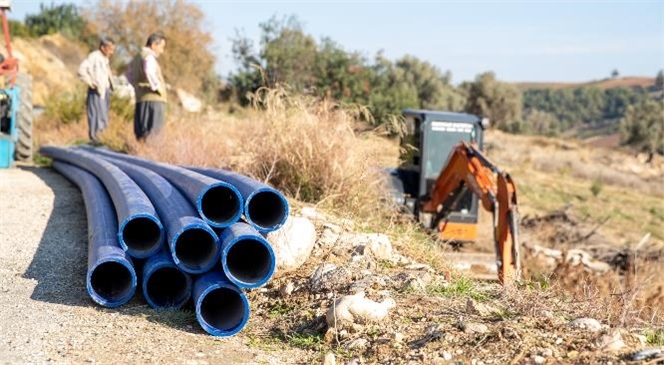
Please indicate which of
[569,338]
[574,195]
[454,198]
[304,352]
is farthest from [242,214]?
[574,195]

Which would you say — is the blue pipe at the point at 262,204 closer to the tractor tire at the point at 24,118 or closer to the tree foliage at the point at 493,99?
the tractor tire at the point at 24,118

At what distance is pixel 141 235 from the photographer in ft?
20.9

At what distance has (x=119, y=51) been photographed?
34406 mm

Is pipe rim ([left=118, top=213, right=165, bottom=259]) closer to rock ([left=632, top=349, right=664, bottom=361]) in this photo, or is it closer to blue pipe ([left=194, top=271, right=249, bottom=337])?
blue pipe ([left=194, top=271, right=249, bottom=337])

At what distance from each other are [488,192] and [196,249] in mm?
5175

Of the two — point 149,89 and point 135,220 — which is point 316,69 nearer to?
point 149,89

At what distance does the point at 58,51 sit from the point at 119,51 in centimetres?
267

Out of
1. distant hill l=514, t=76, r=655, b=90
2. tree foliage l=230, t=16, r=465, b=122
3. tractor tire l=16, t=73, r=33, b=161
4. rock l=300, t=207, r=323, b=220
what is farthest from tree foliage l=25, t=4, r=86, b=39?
distant hill l=514, t=76, r=655, b=90

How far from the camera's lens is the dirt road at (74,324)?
485cm

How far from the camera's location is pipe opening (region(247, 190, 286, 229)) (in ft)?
20.7

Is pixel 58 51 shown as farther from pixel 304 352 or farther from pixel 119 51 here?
pixel 304 352

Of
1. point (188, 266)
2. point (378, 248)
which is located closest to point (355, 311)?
point (188, 266)

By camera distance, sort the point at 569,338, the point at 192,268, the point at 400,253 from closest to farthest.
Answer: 1. the point at 569,338
2. the point at 192,268
3. the point at 400,253

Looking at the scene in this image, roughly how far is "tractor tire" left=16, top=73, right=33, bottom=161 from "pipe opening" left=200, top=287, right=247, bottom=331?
365 inches
